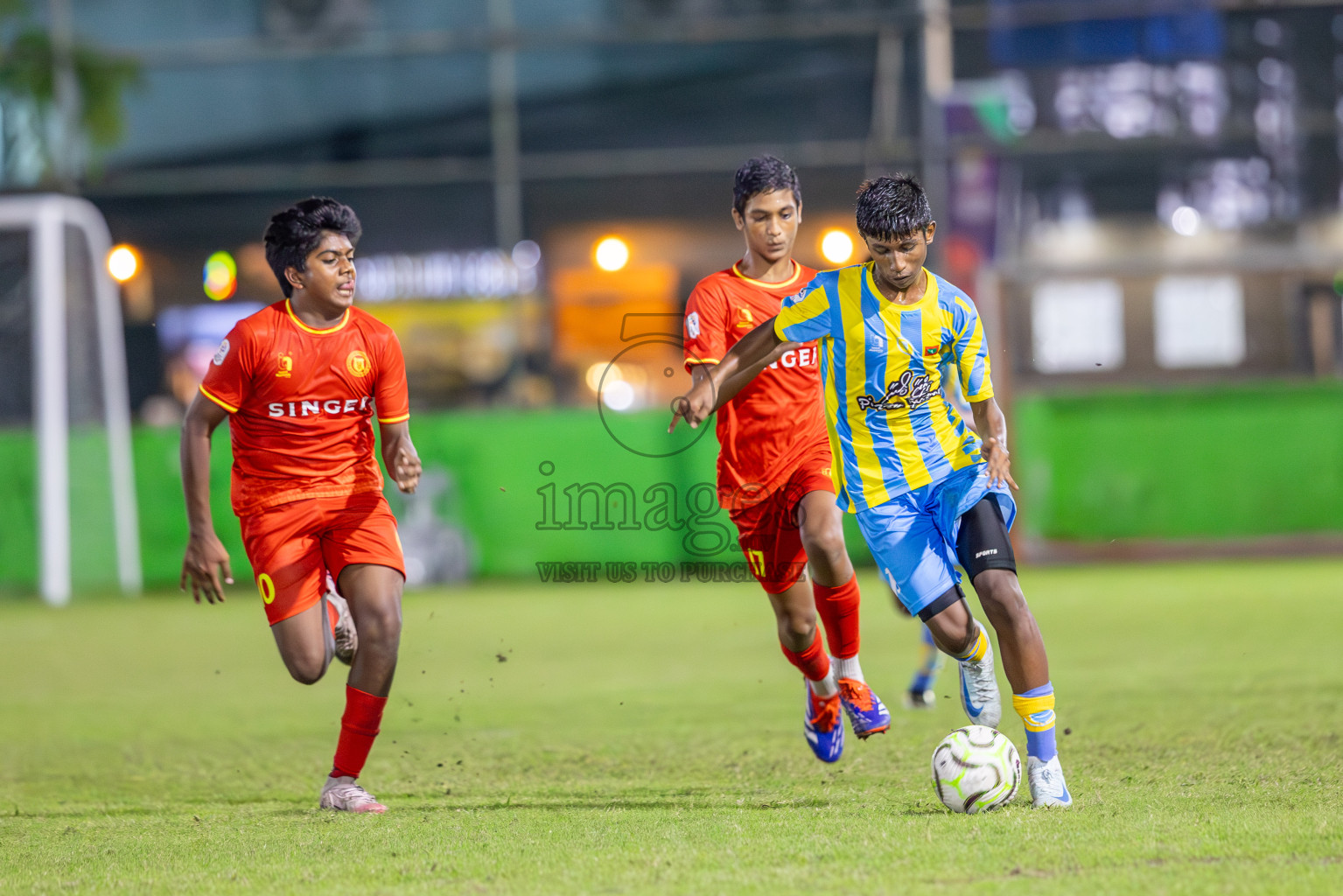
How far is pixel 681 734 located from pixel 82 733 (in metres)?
3.00

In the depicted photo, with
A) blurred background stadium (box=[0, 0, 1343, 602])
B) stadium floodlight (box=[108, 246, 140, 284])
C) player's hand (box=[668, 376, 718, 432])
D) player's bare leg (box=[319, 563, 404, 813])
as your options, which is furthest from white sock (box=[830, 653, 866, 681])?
stadium floodlight (box=[108, 246, 140, 284])

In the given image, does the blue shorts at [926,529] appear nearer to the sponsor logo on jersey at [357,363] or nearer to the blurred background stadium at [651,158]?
the sponsor logo on jersey at [357,363]

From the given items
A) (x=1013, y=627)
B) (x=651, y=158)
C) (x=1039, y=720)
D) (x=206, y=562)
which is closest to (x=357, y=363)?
(x=206, y=562)

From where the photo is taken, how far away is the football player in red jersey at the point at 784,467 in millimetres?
6066

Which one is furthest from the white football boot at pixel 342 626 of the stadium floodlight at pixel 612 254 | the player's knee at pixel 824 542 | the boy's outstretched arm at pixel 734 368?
the stadium floodlight at pixel 612 254

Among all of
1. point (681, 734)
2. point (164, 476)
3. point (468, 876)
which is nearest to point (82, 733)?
point (681, 734)

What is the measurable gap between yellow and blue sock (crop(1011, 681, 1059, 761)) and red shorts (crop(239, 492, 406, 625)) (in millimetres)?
2113

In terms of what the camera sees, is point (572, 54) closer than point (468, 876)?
No

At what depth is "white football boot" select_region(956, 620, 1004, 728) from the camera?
551cm

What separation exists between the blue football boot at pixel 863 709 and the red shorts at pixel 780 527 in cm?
45

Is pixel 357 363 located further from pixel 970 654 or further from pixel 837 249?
pixel 837 249

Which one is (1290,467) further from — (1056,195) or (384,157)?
(384,157)

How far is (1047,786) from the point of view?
16.1ft

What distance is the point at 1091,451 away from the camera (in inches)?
598
